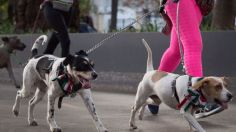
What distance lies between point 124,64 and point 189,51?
5.62 m

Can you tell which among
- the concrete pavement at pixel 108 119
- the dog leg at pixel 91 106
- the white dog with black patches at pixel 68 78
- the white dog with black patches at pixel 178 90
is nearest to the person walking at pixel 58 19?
Result: the concrete pavement at pixel 108 119

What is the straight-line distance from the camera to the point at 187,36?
7.32m

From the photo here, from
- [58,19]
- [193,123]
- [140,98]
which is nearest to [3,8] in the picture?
[58,19]

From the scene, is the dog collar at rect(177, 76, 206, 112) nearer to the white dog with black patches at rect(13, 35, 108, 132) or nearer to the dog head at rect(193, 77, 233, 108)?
the dog head at rect(193, 77, 233, 108)

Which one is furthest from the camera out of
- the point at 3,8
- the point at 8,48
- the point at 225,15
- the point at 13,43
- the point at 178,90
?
the point at 3,8

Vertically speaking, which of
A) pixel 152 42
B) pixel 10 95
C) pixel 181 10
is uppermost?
pixel 181 10

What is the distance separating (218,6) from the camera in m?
13.4

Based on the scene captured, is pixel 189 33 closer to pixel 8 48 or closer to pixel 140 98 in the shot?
pixel 140 98

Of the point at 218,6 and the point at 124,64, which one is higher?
the point at 218,6

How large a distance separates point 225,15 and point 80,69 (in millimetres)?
7266

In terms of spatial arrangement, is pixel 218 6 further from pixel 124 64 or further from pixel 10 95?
pixel 10 95

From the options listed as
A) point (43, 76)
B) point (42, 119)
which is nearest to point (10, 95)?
point (42, 119)

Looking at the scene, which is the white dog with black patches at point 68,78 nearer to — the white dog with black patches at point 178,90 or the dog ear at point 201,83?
the white dog with black patches at point 178,90

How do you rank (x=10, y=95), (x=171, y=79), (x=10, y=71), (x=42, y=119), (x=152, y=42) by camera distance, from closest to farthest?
(x=171, y=79) < (x=42, y=119) < (x=10, y=95) < (x=152, y=42) < (x=10, y=71)
